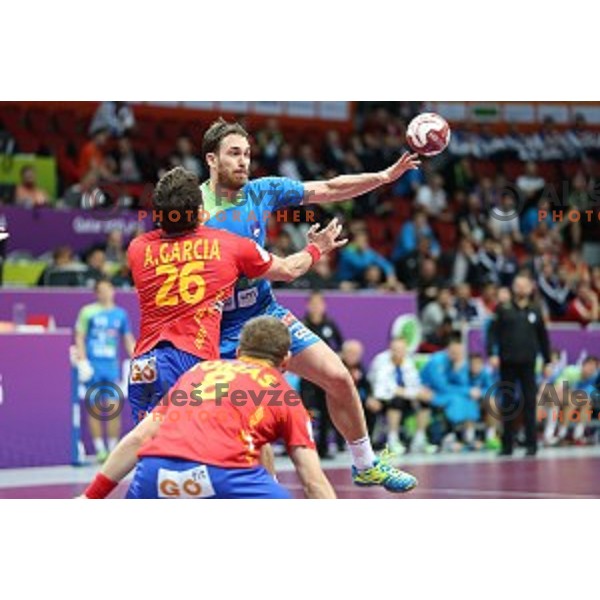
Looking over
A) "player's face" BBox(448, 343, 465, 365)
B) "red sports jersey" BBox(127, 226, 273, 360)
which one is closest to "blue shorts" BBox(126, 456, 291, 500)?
"red sports jersey" BBox(127, 226, 273, 360)

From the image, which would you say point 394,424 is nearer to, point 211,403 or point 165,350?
point 165,350

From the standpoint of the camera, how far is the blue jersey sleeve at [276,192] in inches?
450

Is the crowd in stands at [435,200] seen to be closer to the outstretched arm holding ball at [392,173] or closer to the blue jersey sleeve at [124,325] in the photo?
the blue jersey sleeve at [124,325]

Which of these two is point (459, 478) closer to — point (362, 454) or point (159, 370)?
point (362, 454)

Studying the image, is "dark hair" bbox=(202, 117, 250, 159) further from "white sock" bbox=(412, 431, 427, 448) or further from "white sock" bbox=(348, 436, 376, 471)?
"white sock" bbox=(412, 431, 427, 448)

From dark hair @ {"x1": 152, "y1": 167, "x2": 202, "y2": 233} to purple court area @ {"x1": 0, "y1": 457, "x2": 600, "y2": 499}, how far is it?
3.66 m

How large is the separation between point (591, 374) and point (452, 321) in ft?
7.09

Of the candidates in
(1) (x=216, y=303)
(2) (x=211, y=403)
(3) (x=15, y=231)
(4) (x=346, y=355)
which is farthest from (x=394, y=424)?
(2) (x=211, y=403)

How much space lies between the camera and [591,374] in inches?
902

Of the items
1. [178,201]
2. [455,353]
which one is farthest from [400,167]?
[455,353]

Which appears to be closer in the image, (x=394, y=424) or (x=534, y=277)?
(x=394, y=424)

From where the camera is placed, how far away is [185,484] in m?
8.62

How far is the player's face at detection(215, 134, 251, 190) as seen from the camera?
37.0ft

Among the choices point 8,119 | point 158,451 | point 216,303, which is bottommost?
point 158,451
